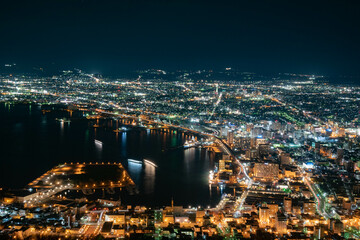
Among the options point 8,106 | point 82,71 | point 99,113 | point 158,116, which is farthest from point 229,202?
point 82,71

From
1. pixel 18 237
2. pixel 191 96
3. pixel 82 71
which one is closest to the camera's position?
pixel 18 237

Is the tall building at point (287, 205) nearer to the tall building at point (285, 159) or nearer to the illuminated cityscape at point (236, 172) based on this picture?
the illuminated cityscape at point (236, 172)

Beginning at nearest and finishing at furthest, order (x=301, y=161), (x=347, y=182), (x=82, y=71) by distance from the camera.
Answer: (x=347, y=182) < (x=301, y=161) < (x=82, y=71)

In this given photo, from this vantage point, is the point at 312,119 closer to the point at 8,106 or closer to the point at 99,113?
the point at 99,113

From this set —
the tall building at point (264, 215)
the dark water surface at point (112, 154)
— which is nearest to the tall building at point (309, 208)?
the tall building at point (264, 215)

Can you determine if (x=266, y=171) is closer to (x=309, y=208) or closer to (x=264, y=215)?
(x=309, y=208)

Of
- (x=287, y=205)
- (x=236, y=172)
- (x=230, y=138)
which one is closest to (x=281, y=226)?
(x=287, y=205)

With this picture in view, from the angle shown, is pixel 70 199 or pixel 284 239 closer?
pixel 284 239

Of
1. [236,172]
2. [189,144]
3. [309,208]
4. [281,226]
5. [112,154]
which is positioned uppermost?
[189,144]

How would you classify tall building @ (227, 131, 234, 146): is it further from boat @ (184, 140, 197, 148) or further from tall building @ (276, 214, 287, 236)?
tall building @ (276, 214, 287, 236)
